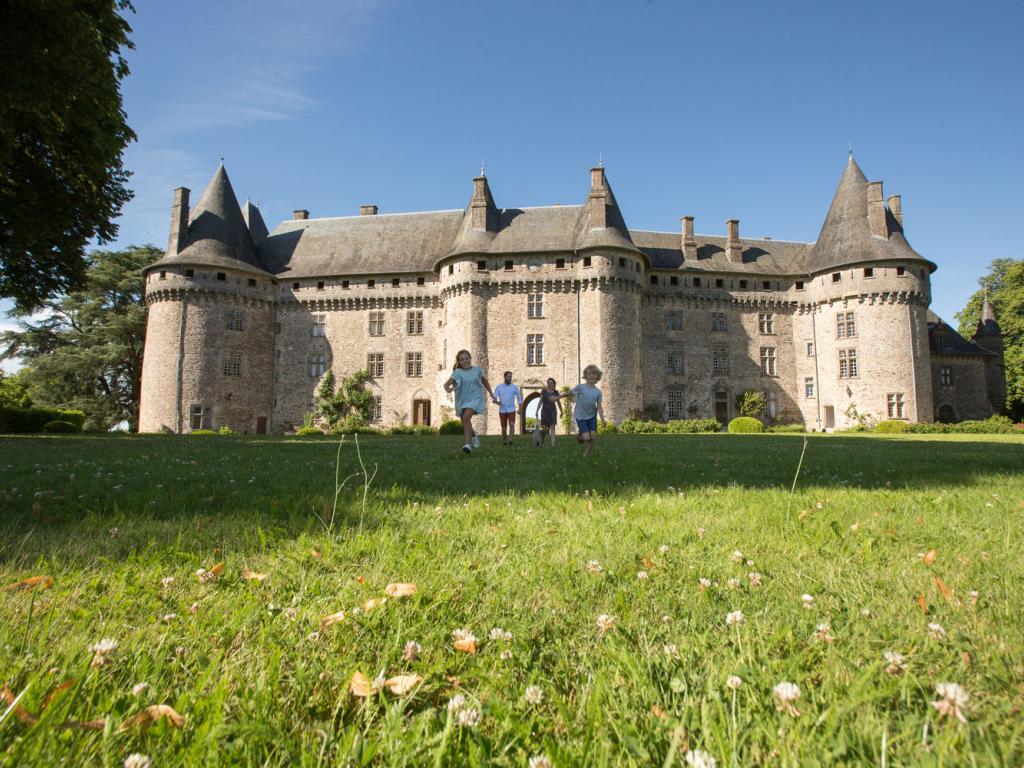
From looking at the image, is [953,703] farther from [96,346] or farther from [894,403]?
[96,346]

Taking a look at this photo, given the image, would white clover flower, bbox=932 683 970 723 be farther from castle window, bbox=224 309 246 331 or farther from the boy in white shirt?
castle window, bbox=224 309 246 331

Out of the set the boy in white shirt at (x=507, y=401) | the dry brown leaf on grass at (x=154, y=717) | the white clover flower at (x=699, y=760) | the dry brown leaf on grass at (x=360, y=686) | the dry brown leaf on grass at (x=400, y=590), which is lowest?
the white clover flower at (x=699, y=760)

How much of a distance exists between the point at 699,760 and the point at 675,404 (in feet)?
122

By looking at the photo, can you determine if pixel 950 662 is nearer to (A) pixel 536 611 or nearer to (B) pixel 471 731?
(A) pixel 536 611

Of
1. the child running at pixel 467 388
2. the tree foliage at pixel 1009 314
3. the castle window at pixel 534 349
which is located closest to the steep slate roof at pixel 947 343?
the tree foliage at pixel 1009 314

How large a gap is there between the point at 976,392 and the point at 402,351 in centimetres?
4143

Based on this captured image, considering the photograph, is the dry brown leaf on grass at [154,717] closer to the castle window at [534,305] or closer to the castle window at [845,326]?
the castle window at [534,305]

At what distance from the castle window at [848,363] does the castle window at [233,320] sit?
1543 inches

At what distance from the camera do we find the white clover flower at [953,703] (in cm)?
140

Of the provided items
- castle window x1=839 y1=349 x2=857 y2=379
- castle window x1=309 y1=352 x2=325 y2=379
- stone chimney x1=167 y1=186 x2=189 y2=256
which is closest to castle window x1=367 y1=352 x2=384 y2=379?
castle window x1=309 y1=352 x2=325 y2=379

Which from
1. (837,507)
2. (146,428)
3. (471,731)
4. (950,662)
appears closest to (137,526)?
(471,731)

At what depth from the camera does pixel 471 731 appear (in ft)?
4.76

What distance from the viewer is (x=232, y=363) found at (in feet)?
116

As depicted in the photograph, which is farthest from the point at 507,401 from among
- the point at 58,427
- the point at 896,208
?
the point at 896,208
